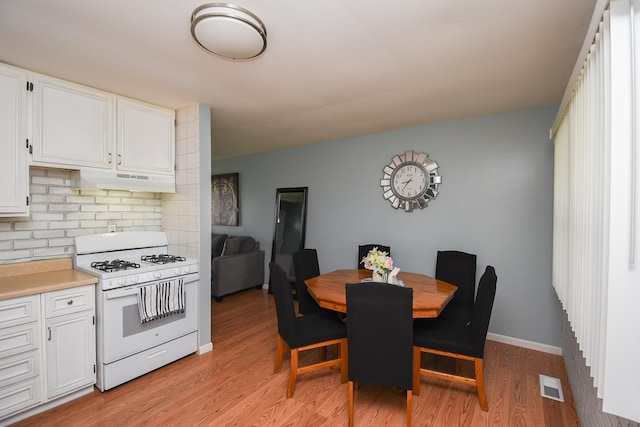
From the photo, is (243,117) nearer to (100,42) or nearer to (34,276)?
(100,42)

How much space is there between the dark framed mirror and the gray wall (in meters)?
0.25

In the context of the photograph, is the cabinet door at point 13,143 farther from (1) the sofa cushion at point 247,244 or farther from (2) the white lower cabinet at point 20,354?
(1) the sofa cushion at point 247,244

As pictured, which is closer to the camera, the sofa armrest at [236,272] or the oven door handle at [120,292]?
the oven door handle at [120,292]

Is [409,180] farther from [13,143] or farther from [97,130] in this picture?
[13,143]

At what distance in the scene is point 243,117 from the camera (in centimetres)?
336

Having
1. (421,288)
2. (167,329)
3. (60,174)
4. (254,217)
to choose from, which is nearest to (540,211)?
(421,288)

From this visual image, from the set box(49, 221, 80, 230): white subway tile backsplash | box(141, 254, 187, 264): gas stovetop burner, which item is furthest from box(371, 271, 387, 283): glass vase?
box(49, 221, 80, 230): white subway tile backsplash

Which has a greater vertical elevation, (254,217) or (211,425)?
(254,217)

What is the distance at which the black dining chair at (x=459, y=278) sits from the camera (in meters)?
2.77

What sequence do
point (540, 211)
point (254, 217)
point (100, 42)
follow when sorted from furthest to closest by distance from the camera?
point (254, 217), point (540, 211), point (100, 42)

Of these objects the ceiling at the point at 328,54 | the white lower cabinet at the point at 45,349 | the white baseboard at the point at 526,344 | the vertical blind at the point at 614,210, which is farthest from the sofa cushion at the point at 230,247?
the vertical blind at the point at 614,210

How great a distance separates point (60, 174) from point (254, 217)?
9.87ft

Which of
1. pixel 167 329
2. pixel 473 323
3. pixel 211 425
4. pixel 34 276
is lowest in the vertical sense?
pixel 211 425

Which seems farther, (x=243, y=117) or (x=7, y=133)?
(x=243, y=117)
